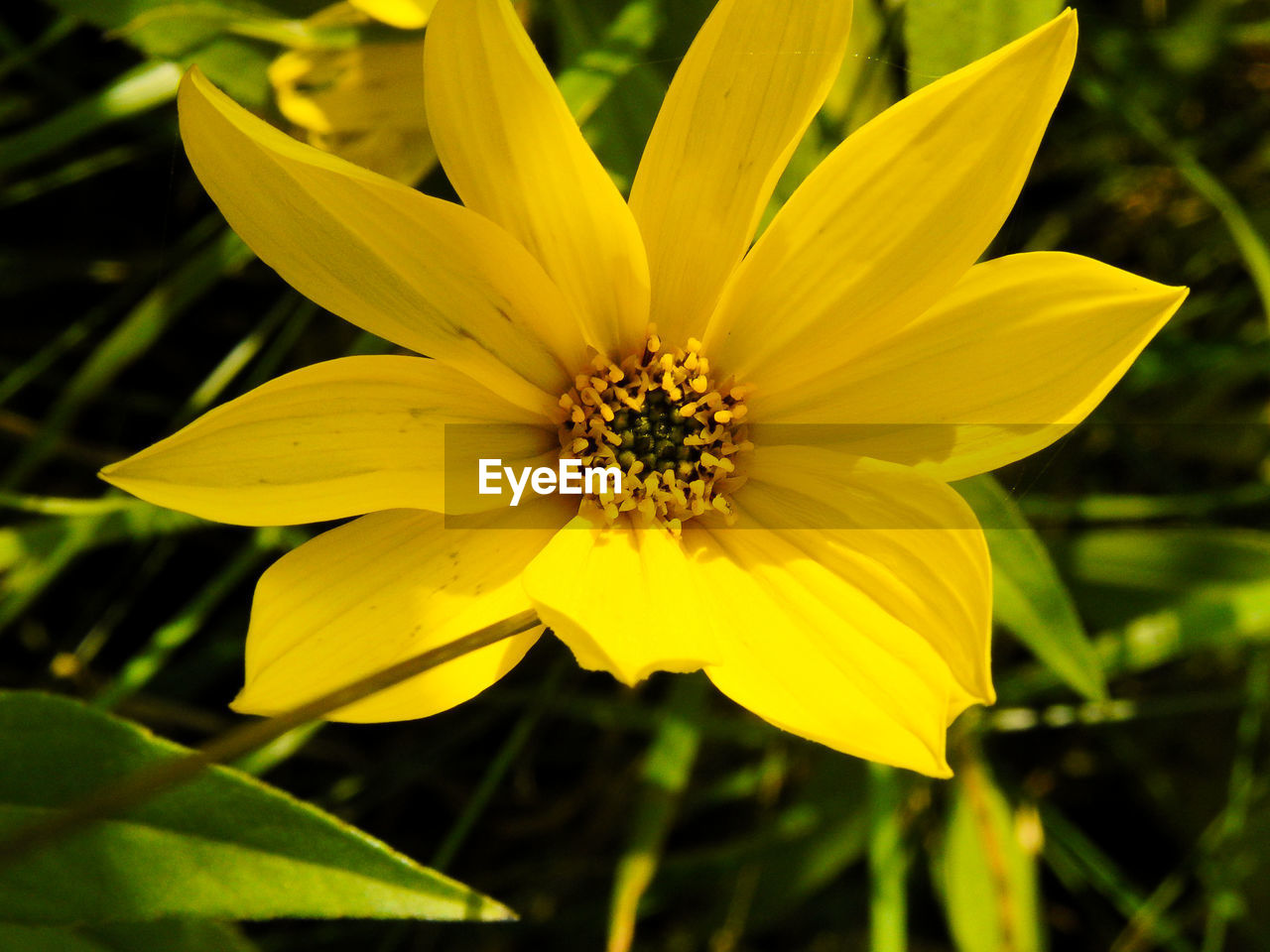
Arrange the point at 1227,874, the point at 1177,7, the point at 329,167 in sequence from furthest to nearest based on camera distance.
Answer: the point at 1177,7 < the point at 1227,874 < the point at 329,167

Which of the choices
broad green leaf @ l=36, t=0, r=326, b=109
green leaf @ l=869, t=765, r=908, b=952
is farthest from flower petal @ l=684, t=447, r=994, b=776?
broad green leaf @ l=36, t=0, r=326, b=109

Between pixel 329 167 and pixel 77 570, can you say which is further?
pixel 77 570

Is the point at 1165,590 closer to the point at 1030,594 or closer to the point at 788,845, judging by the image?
the point at 1030,594

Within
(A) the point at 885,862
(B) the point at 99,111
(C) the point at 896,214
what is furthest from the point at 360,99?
(A) the point at 885,862

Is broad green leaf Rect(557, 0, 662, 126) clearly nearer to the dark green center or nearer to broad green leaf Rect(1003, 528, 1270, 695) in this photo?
the dark green center

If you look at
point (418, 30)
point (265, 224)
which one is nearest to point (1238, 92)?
point (418, 30)

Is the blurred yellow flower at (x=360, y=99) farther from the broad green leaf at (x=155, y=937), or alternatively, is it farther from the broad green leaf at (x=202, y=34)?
the broad green leaf at (x=155, y=937)

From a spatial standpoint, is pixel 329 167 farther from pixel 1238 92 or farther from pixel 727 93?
pixel 1238 92
